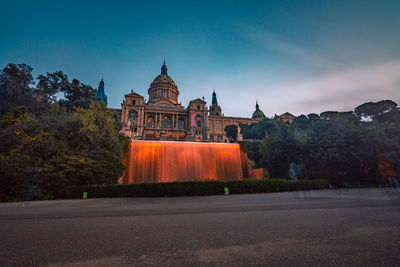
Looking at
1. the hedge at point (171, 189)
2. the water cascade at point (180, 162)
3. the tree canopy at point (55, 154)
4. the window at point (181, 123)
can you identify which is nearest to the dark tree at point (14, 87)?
the tree canopy at point (55, 154)

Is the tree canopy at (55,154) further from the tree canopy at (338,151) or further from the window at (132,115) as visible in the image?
the window at (132,115)

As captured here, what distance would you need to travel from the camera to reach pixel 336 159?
55.0 ft

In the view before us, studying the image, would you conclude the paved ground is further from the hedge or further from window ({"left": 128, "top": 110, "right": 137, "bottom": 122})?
window ({"left": 128, "top": 110, "right": 137, "bottom": 122})

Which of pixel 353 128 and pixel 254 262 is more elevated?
pixel 353 128

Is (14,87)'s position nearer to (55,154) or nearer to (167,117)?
(55,154)

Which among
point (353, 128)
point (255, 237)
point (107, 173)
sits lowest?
point (255, 237)

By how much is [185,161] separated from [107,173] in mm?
9090

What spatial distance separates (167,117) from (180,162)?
41.0m

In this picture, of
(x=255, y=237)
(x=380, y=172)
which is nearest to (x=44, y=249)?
(x=255, y=237)

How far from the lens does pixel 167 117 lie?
60125 mm

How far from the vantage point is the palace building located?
167ft

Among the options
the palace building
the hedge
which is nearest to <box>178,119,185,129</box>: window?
the palace building

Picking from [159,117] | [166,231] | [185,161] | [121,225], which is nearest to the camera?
[166,231]

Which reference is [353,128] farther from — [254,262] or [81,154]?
[81,154]
